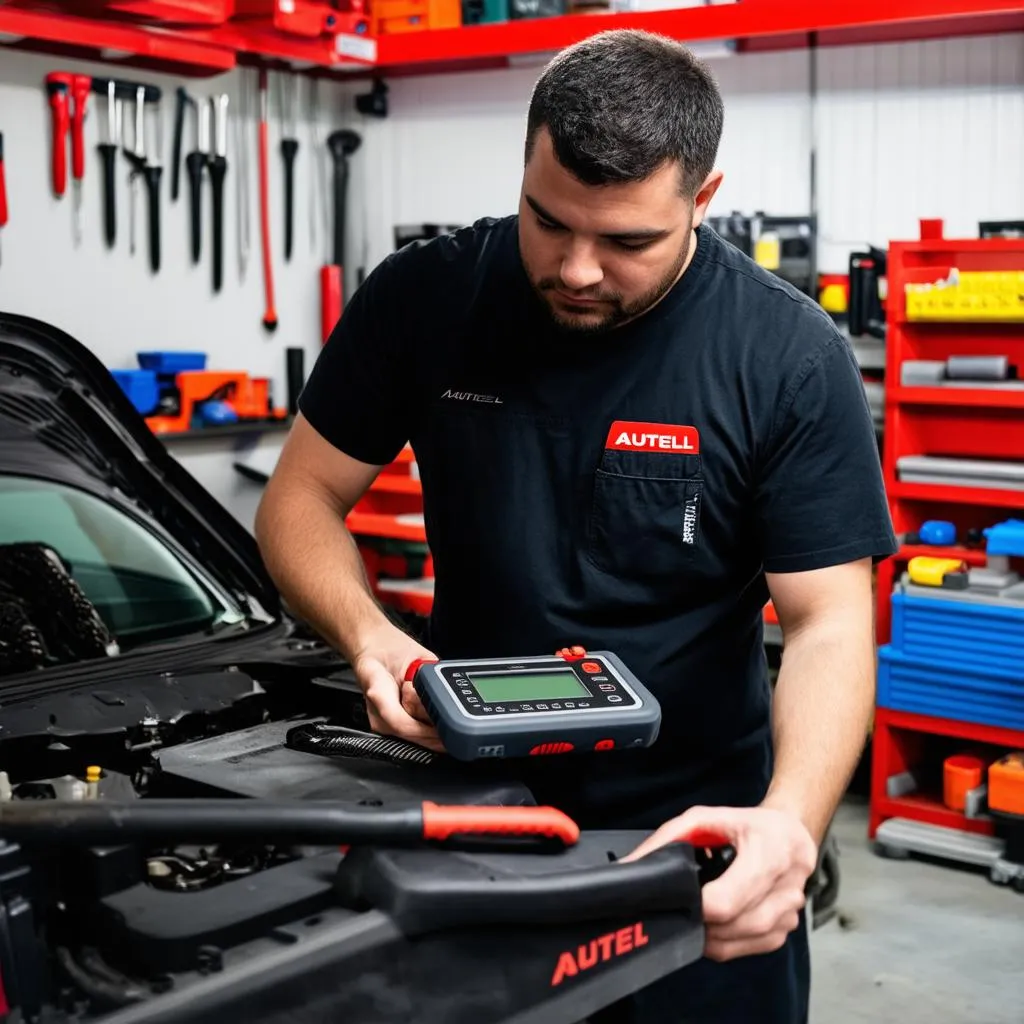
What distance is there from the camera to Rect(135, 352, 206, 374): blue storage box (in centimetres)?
397

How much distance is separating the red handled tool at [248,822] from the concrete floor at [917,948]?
6.95ft

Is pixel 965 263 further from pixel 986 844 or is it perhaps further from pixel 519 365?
pixel 519 365

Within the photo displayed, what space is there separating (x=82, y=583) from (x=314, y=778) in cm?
128

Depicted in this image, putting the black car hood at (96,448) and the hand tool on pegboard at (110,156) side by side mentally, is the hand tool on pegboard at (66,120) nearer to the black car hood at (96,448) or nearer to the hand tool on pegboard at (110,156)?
the hand tool on pegboard at (110,156)

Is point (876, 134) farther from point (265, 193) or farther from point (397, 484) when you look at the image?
point (265, 193)

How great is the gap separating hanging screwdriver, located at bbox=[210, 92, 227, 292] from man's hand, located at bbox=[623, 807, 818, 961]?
338 cm

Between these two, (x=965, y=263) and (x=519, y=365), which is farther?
(x=965, y=263)

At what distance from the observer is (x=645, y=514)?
1.57 m

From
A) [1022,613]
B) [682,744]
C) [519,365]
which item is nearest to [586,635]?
[682,744]

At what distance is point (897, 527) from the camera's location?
12.3 ft

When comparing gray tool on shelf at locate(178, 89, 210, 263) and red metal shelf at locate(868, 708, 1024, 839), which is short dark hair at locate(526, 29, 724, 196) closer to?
red metal shelf at locate(868, 708, 1024, 839)

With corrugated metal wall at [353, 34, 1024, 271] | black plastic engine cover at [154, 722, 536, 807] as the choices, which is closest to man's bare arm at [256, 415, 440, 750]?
black plastic engine cover at [154, 722, 536, 807]

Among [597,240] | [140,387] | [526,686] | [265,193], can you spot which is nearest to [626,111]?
[597,240]

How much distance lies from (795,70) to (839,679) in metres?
3.02
